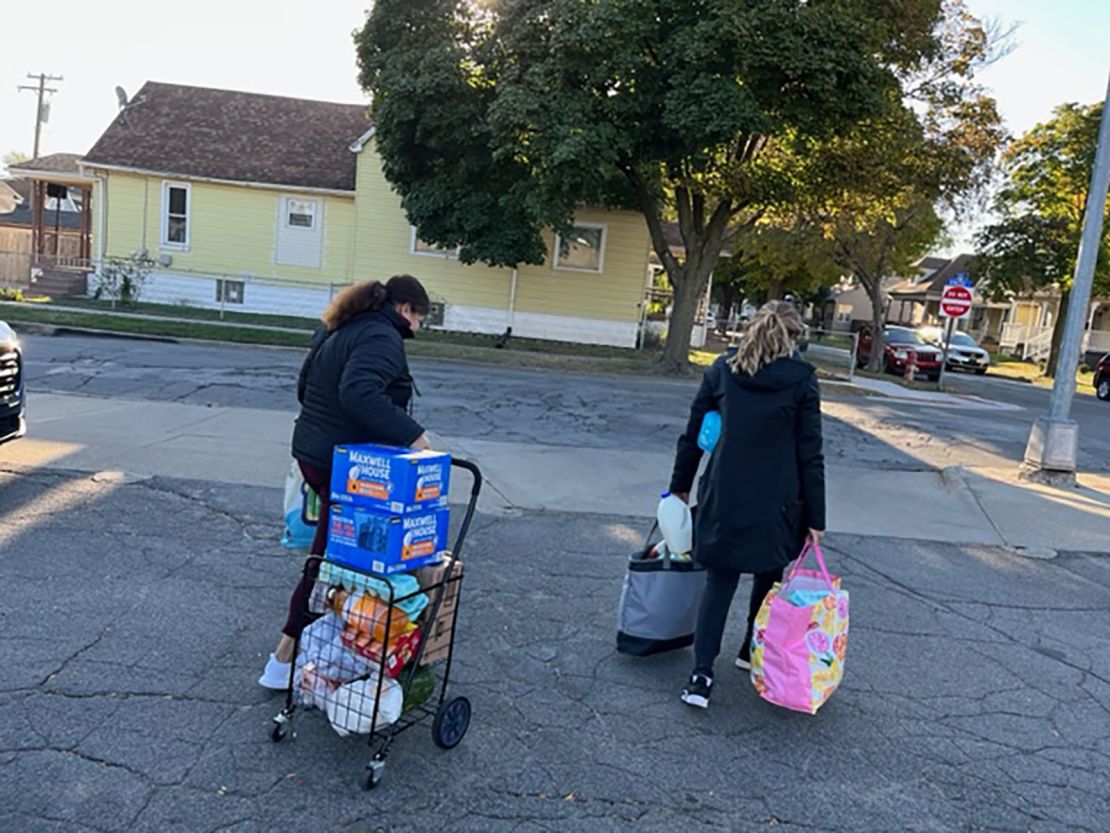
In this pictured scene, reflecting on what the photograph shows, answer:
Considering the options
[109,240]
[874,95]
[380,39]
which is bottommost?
[109,240]

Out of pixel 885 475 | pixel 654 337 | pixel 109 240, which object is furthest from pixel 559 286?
pixel 885 475

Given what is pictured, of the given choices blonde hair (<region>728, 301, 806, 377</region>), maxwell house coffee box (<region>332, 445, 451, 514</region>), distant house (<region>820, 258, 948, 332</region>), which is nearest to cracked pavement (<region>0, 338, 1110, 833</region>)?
maxwell house coffee box (<region>332, 445, 451, 514</region>)

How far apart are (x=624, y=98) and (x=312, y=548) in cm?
1448

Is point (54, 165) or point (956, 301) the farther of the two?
point (54, 165)

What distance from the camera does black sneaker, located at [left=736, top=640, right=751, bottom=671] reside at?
430 cm

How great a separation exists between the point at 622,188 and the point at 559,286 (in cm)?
476

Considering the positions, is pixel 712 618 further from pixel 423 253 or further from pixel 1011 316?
pixel 1011 316

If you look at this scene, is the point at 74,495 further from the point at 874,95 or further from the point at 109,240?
the point at 109,240

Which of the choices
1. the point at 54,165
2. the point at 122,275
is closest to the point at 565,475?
the point at 122,275

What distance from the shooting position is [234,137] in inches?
1008

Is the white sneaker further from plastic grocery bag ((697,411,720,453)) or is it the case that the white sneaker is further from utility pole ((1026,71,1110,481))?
utility pole ((1026,71,1110,481))

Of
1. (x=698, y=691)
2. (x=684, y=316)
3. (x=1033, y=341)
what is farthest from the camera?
(x=1033, y=341)

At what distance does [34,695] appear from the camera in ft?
11.4

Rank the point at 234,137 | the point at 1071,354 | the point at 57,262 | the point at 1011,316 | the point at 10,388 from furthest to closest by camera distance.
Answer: the point at 1011,316 → the point at 57,262 → the point at 234,137 → the point at 1071,354 → the point at 10,388
